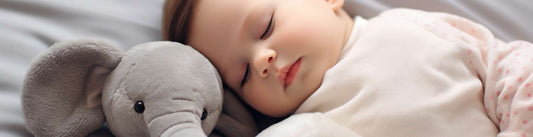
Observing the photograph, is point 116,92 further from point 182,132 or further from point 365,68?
point 365,68

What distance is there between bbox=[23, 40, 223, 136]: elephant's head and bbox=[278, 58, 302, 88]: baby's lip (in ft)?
0.46

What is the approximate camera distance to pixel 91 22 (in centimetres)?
108

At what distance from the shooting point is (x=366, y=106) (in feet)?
2.98

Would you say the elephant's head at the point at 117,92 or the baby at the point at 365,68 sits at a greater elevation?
the elephant's head at the point at 117,92

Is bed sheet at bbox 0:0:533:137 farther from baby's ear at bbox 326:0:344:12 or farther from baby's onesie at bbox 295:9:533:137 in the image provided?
baby's onesie at bbox 295:9:533:137

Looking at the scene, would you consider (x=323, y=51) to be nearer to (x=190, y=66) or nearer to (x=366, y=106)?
(x=366, y=106)

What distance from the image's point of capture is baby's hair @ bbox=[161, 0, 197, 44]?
0.98 m

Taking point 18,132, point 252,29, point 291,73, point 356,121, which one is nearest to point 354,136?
point 356,121

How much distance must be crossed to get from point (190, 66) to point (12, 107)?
0.33m

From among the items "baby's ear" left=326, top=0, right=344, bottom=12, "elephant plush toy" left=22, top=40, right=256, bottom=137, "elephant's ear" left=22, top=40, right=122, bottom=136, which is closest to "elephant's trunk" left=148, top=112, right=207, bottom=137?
"elephant plush toy" left=22, top=40, right=256, bottom=137

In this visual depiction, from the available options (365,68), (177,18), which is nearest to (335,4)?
(365,68)

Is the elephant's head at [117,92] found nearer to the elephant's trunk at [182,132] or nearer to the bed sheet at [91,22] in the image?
the elephant's trunk at [182,132]

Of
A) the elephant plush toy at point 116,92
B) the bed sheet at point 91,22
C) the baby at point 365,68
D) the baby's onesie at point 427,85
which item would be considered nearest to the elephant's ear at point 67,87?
the elephant plush toy at point 116,92

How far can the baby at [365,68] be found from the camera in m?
0.90
